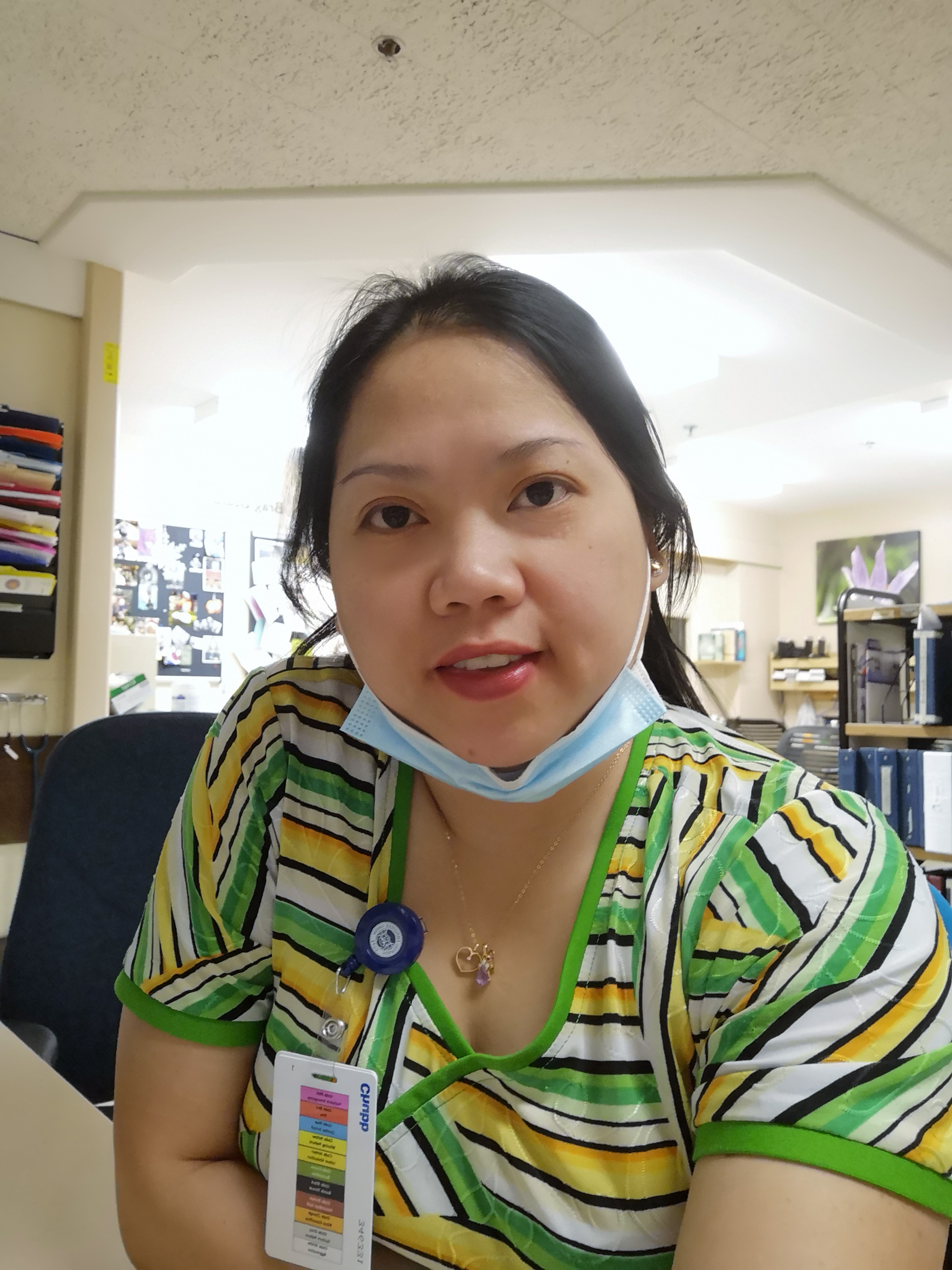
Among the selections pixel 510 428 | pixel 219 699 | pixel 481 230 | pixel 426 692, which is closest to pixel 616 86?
pixel 481 230

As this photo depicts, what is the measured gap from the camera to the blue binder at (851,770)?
3.42m

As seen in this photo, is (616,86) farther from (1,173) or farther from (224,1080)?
(224,1080)

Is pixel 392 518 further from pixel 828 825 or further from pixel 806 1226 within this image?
pixel 806 1226

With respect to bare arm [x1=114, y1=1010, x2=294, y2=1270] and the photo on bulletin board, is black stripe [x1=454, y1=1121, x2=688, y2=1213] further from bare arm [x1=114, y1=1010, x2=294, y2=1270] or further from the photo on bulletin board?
the photo on bulletin board

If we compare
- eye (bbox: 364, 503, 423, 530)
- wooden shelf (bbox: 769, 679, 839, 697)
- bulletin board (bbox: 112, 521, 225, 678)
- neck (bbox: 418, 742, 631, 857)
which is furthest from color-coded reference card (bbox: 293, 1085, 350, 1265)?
wooden shelf (bbox: 769, 679, 839, 697)

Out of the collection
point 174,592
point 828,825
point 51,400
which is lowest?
point 828,825

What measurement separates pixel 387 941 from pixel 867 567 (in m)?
7.79

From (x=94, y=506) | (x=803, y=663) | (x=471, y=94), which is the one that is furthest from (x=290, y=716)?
(x=803, y=663)

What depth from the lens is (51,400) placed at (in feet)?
10.2

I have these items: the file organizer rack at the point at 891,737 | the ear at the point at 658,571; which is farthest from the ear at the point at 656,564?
the file organizer rack at the point at 891,737

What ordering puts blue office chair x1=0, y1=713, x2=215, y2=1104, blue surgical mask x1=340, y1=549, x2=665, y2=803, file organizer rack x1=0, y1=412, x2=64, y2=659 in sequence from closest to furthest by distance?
blue surgical mask x1=340, y1=549, x2=665, y2=803 < blue office chair x1=0, y1=713, x2=215, y2=1104 < file organizer rack x1=0, y1=412, x2=64, y2=659

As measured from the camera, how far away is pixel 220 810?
860 mm

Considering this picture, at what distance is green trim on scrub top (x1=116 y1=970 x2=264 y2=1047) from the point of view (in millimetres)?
789

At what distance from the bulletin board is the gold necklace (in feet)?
15.7
